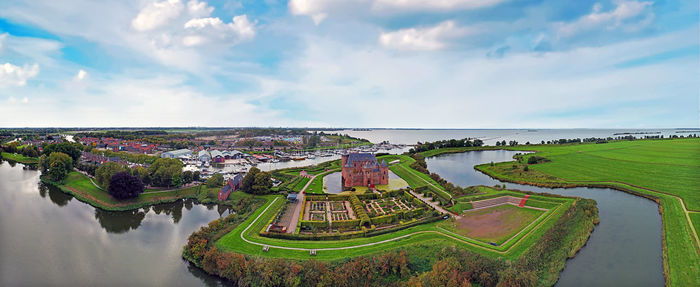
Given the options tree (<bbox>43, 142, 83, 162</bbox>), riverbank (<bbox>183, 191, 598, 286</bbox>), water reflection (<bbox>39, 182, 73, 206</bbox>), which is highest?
tree (<bbox>43, 142, 83, 162</bbox>)

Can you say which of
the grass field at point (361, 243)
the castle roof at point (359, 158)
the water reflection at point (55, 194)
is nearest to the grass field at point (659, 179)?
the grass field at point (361, 243)

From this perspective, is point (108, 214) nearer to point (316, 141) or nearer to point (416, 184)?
point (416, 184)

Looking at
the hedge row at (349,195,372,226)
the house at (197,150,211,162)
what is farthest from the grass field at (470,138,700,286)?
the house at (197,150,211,162)

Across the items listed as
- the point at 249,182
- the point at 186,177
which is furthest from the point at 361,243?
the point at 186,177

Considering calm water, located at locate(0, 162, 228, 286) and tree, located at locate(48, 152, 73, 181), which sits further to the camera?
tree, located at locate(48, 152, 73, 181)

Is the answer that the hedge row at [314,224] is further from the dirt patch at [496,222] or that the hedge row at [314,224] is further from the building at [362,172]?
the building at [362,172]

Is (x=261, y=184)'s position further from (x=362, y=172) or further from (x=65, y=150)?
(x=65, y=150)

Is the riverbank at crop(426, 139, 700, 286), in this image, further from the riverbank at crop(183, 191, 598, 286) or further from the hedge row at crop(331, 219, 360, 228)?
the hedge row at crop(331, 219, 360, 228)

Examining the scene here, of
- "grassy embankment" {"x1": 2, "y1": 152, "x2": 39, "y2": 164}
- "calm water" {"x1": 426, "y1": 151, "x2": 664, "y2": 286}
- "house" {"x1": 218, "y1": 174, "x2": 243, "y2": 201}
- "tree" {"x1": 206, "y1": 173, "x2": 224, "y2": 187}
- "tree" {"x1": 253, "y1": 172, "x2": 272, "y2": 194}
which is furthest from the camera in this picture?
"grassy embankment" {"x1": 2, "y1": 152, "x2": 39, "y2": 164}
